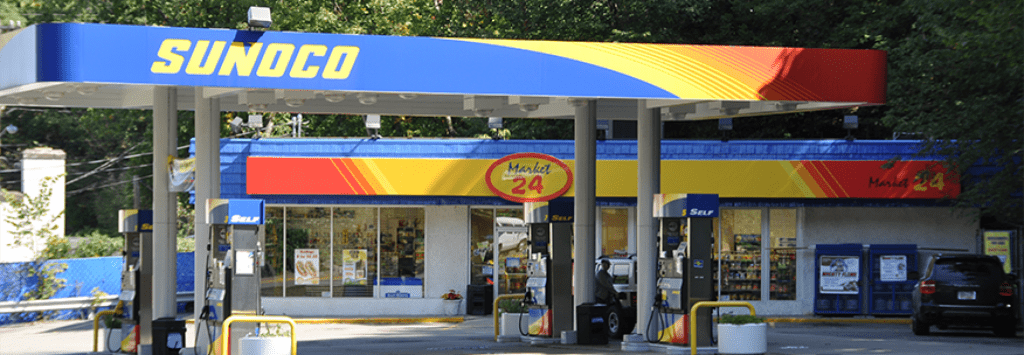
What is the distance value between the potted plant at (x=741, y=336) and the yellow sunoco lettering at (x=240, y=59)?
733 centimetres

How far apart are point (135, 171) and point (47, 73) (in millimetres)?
36460

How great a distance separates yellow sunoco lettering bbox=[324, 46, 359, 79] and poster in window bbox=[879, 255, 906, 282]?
15008 mm

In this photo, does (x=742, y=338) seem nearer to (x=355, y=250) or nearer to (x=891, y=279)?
(x=891, y=279)

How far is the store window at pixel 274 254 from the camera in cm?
2533

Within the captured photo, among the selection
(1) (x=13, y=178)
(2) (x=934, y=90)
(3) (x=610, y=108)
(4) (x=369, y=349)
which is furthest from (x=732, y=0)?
(1) (x=13, y=178)

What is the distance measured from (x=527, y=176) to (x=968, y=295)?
32.1 ft

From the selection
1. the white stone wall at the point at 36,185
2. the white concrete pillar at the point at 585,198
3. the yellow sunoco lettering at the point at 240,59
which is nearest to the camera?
the yellow sunoco lettering at the point at 240,59

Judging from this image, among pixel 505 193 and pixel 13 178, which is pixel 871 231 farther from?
pixel 13 178

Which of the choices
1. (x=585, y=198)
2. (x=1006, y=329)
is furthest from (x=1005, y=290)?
(x=585, y=198)

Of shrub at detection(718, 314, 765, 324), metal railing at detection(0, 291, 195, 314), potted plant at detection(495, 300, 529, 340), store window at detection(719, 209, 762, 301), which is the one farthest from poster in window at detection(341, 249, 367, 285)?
shrub at detection(718, 314, 765, 324)

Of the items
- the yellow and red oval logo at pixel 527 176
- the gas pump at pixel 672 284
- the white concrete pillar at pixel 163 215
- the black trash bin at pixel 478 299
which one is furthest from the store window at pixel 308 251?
the gas pump at pixel 672 284

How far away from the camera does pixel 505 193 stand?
954 inches

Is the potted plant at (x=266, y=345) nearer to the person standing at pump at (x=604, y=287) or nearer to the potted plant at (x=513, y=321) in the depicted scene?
the potted plant at (x=513, y=321)

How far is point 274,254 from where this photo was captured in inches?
1000
